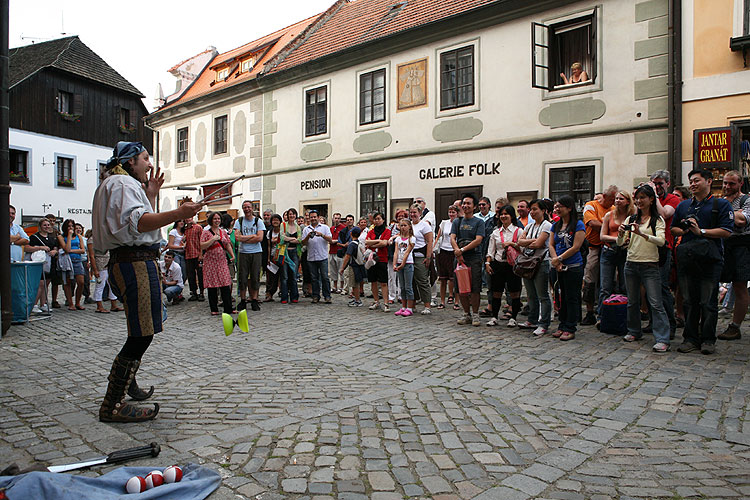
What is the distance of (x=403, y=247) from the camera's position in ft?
32.2

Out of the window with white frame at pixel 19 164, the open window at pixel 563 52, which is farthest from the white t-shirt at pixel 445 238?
the window with white frame at pixel 19 164

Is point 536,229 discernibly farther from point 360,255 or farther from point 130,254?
point 130,254

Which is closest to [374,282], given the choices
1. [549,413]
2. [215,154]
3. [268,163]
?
[549,413]

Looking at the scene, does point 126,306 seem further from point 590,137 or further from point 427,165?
point 427,165

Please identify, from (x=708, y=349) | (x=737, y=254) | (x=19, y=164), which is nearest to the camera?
(x=708, y=349)

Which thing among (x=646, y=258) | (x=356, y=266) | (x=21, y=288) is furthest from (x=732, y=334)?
(x=21, y=288)

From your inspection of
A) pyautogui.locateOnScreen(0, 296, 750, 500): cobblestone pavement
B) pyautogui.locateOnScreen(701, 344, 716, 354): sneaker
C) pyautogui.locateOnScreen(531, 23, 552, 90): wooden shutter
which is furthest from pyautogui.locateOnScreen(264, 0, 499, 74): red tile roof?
pyautogui.locateOnScreen(0, 296, 750, 500): cobblestone pavement

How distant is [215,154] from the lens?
22891mm

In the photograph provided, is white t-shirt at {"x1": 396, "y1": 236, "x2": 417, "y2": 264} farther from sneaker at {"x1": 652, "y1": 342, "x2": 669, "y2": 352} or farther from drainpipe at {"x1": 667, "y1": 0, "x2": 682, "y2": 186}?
drainpipe at {"x1": 667, "y1": 0, "x2": 682, "y2": 186}

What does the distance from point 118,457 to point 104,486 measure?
0.45 meters

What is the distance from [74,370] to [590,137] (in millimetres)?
10650

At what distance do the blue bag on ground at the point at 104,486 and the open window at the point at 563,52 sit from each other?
456 inches

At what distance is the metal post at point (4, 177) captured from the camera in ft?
25.6

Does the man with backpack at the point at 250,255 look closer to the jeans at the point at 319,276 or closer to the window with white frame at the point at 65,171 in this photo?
the jeans at the point at 319,276
